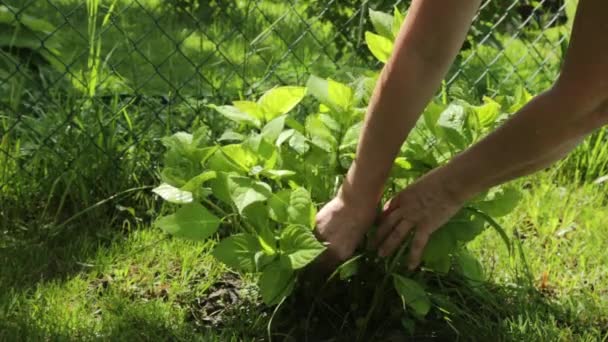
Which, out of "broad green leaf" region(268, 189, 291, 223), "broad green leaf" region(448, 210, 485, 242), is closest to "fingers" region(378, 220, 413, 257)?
"broad green leaf" region(448, 210, 485, 242)

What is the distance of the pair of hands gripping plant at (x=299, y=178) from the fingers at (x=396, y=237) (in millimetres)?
24

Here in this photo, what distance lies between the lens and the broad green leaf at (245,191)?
1.88 meters

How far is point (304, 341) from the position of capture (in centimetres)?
210

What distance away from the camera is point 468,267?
2.13 m

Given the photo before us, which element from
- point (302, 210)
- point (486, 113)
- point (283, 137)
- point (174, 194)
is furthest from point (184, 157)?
point (486, 113)

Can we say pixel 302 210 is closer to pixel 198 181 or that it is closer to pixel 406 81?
pixel 198 181

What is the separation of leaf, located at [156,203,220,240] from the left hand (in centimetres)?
38

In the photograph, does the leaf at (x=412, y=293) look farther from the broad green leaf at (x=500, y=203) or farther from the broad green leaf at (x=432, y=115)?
the broad green leaf at (x=432, y=115)

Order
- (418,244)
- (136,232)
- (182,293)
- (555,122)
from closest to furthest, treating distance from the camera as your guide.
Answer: (555,122), (418,244), (182,293), (136,232)

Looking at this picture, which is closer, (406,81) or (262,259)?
(406,81)

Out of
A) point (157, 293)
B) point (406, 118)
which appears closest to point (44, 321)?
point (157, 293)

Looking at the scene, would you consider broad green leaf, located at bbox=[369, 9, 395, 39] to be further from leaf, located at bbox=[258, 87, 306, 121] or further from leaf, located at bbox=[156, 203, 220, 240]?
leaf, located at bbox=[156, 203, 220, 240]

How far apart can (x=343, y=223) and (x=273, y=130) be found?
264 mm

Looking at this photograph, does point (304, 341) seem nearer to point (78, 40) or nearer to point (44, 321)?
point (44, 321)
